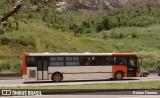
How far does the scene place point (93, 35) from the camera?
227ft

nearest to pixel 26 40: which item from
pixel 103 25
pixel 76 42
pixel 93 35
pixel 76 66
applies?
pixel 76 42

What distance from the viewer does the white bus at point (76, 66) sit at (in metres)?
32.3

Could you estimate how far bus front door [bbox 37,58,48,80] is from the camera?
106 feet

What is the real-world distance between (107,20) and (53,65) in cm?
4468

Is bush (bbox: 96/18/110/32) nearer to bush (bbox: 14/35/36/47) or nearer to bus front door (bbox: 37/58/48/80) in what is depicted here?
bush (bbox: 14/35/36/47)

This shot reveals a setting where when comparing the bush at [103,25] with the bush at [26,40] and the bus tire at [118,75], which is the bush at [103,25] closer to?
the bush at [26,40]

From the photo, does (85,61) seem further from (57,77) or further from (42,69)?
(42,69)

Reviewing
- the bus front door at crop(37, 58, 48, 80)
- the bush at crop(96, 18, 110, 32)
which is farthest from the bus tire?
the bush at crop(96, 18, 110, 32)

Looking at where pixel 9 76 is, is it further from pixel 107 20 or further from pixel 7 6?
pixel 107 20

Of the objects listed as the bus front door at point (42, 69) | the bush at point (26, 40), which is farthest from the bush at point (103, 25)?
the bus front door at point (42, 69)

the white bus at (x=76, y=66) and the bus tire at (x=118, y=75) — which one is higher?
the white bus at (x=76, y=66)

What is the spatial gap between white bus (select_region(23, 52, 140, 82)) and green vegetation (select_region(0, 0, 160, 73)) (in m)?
3.71

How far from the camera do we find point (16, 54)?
163 feet

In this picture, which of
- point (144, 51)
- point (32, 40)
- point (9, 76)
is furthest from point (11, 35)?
point (144, 51)
